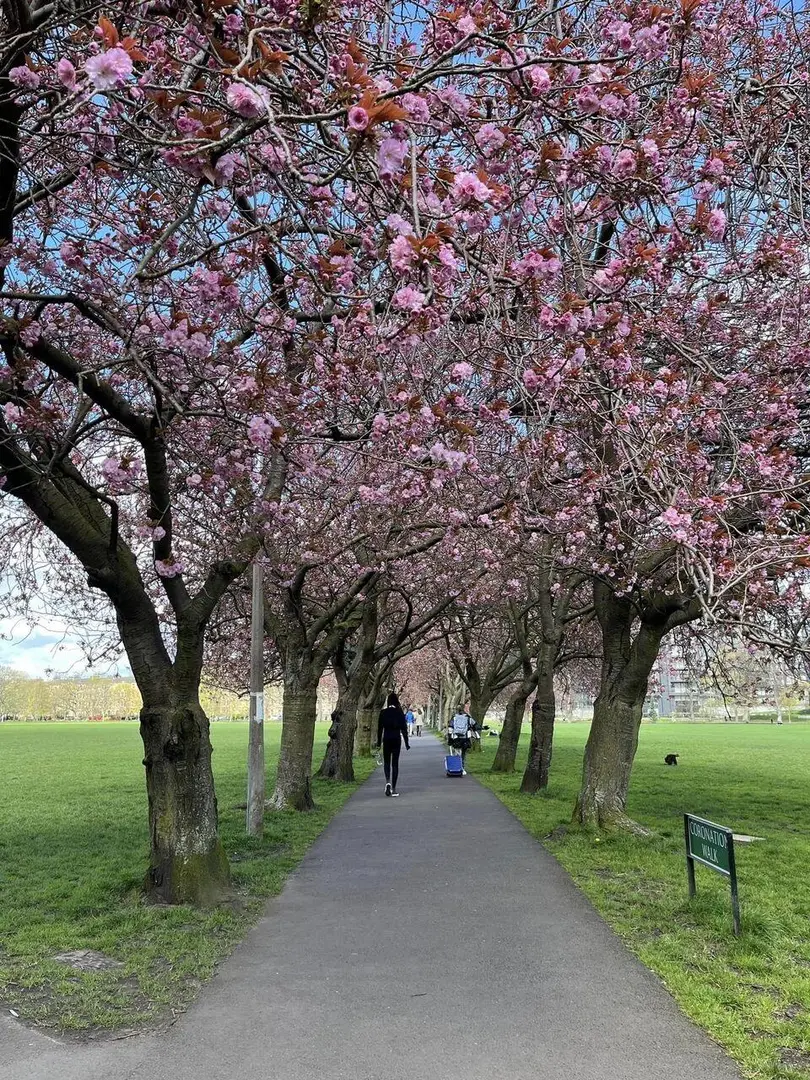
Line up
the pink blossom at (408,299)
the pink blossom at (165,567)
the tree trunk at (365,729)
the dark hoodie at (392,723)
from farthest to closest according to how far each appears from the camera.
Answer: the tree trunk at (365,729), the dark hoodie at (392,723), the pink blossom at (165,567), the pink blossom at (408,299)

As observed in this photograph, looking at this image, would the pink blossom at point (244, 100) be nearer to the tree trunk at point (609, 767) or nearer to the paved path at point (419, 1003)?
the paved path at point (419, 1003)

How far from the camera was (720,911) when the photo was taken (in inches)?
259

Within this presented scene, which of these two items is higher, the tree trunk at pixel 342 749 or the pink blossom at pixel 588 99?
the pink blossom at pixel 588 99

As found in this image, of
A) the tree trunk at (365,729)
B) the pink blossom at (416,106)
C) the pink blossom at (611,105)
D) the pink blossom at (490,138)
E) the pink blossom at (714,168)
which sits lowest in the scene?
the tree trunk at (365,729)

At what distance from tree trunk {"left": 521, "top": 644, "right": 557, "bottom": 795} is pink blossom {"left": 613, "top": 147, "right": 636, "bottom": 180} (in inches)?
467

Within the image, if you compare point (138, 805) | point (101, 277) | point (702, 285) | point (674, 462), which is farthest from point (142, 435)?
point (138, 805)

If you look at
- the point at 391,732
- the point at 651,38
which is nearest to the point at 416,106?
the point at 651,38

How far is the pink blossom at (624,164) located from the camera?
462 centimetres

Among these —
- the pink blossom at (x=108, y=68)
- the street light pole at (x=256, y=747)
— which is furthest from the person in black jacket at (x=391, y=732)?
the pink blossom at (x=108, y=68)

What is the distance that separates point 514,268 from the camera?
4590 millimetres

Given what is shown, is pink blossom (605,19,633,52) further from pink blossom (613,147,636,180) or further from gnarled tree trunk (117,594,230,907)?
gnarled tree trunk (117,594,230,907)

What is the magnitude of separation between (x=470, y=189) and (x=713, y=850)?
5.20 metres

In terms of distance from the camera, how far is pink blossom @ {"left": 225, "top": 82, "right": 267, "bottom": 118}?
3195 mm

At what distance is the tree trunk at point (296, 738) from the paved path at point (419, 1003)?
16.8 feet
